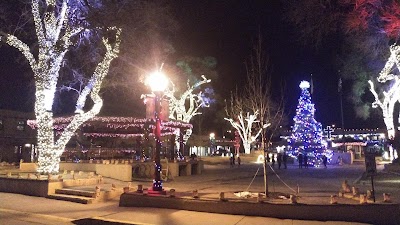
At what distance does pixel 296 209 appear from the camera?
1229 cm

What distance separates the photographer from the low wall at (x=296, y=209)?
11703 millimetres

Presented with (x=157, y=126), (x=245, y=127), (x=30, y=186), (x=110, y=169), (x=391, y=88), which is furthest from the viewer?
(x=245, y=127)

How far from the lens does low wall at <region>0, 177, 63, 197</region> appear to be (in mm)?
17766

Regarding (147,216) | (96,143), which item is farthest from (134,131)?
(147,216)

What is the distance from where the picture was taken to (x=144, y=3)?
2323 cm

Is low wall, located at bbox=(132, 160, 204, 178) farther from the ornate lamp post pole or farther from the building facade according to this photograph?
the building facade

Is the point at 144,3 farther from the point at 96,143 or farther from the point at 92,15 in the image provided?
the point at 96,143

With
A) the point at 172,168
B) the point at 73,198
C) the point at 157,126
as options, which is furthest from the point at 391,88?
the point at 73,198

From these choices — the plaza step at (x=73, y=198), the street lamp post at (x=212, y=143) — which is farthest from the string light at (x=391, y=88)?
the street lamp post at (x=212, y=143)

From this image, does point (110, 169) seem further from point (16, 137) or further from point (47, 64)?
point (16, 137)

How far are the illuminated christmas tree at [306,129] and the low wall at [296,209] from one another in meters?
32.9

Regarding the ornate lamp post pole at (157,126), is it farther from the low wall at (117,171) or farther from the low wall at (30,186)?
the low wall at (117,171)

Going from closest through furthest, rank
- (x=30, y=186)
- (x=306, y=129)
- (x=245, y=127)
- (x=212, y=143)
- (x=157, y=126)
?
(x=157, y=126), (x=30, y=186), (x=306, y=129), (x=245, y=127), (x=212, y=143)

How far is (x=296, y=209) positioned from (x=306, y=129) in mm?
33777
